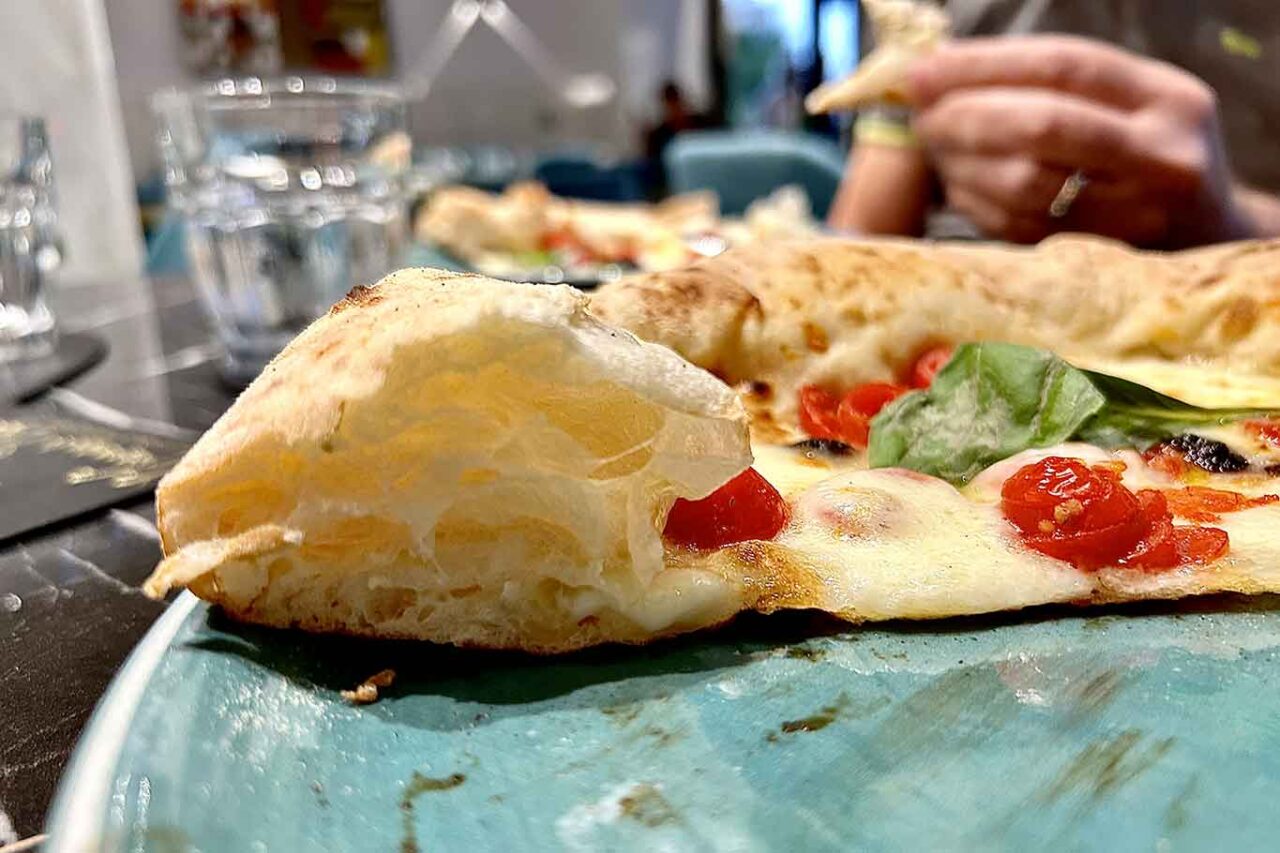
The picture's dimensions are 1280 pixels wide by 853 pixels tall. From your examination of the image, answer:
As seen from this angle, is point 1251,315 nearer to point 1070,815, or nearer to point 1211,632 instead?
point 1211,632

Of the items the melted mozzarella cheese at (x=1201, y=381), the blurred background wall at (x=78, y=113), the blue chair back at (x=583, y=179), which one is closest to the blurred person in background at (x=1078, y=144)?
the melted mozzarella cheese at (x=1201, y=381)

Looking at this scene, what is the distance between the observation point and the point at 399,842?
2.05 ft

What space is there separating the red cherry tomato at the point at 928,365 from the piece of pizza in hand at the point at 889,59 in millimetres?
1103

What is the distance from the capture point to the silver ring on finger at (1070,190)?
8.13 ft

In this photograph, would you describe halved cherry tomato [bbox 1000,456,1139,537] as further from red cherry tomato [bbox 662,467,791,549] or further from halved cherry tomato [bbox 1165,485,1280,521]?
red cherry tomato [bbox 662,467,791,549]

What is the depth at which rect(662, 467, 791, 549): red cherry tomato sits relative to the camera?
99 centimetres

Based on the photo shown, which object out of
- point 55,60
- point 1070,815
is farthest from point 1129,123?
point 55,60

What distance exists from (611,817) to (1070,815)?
30 cm

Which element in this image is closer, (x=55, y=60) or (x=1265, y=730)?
(x=1265, y=730)

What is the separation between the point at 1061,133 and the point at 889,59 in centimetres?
55

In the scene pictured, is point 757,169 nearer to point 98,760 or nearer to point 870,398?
point 870,398

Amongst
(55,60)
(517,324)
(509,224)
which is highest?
(55,60)

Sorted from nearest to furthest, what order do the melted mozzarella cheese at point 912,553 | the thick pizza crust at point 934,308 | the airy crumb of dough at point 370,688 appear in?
the airy crumb of dough at point 370,688 < the melted mozzarella cheese at point 912,553 < the thick pizza crust at point 934,308

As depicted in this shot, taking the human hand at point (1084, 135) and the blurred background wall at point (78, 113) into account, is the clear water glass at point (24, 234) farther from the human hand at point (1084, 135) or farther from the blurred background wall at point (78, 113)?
the blurred background wall at point (78, 113)
